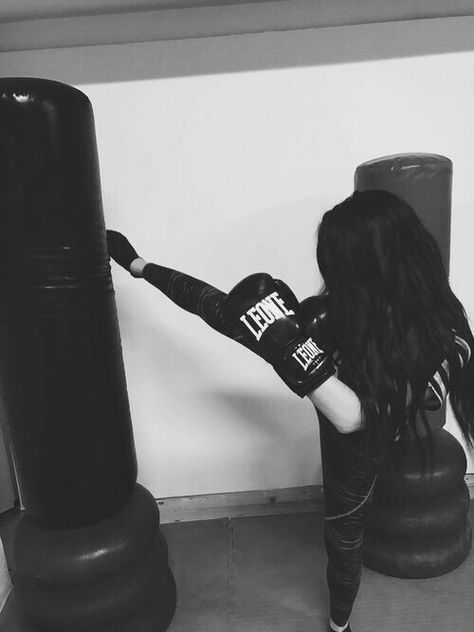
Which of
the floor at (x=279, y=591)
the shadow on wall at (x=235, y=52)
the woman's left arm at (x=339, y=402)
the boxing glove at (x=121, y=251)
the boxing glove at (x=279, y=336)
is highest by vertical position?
the shadow on wall at (x=235, y=52)

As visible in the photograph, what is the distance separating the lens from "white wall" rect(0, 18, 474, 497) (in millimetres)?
1639

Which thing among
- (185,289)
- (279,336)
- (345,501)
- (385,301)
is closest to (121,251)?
(185,289)

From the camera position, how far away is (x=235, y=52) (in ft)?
5.37

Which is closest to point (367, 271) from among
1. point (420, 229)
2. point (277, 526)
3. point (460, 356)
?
point (420, 229)

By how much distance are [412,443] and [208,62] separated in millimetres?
1409

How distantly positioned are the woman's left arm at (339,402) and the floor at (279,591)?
2.62ft

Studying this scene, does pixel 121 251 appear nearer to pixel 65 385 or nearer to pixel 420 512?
pixel 65 385

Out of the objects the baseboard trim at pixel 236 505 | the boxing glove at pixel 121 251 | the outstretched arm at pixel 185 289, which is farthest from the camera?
the baseboard trim at pixel 236 505

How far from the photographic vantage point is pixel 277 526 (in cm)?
188

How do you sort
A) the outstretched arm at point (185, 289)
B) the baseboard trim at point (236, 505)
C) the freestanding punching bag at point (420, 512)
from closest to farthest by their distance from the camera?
the outstretched arm at point (185, 289)
the freestanding punching bag at point (420, 512)
the baseboard trim at point (236, 505)

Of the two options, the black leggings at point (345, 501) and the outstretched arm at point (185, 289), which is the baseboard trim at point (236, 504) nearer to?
the black leggings at point (345, 501)

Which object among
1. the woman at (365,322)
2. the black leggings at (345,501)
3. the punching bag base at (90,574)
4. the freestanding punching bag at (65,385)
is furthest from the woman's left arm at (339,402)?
the punching bag base at (90,574)

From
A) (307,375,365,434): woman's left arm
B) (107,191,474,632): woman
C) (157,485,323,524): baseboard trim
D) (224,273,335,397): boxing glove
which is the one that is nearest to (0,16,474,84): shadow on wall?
(107,191,474,632): woman

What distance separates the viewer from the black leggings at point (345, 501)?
1.14 meters
